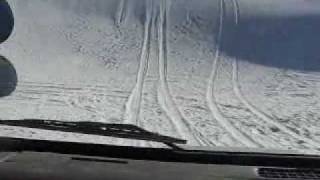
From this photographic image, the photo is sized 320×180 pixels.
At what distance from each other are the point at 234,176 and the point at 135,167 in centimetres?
30

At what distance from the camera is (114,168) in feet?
6.61

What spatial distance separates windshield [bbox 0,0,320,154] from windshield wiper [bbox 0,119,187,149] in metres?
0.03

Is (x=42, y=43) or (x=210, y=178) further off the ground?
(x=42, y=43)

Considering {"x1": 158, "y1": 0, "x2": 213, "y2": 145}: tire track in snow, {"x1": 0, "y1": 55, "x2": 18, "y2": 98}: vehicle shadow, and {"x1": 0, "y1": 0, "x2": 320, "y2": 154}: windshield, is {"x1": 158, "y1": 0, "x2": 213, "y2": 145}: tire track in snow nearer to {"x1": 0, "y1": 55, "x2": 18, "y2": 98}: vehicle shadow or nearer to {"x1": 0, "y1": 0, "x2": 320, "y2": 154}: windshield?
{"x1": 0, "y1": 0, "x2": 320, "y2": 154}: windshield

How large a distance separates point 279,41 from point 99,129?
7.82 metres

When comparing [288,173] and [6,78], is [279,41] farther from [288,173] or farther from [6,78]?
[288,173]

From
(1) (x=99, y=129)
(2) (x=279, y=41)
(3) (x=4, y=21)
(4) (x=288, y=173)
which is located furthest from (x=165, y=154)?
(2) (x=279, y=41)

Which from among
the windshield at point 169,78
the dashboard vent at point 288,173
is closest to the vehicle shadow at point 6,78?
the windshield at point 169,78

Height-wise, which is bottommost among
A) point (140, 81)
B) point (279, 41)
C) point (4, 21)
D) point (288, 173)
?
point (288, 173)

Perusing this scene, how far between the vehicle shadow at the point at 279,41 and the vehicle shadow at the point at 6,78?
9.97 feet

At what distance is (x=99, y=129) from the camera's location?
2465 millimetres

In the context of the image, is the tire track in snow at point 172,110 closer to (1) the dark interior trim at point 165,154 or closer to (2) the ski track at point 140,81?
(2) the ski track at point 140,81

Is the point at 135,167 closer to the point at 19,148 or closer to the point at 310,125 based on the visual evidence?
the point at 19,148

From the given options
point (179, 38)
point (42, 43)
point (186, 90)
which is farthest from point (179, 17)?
point (186, 90)
